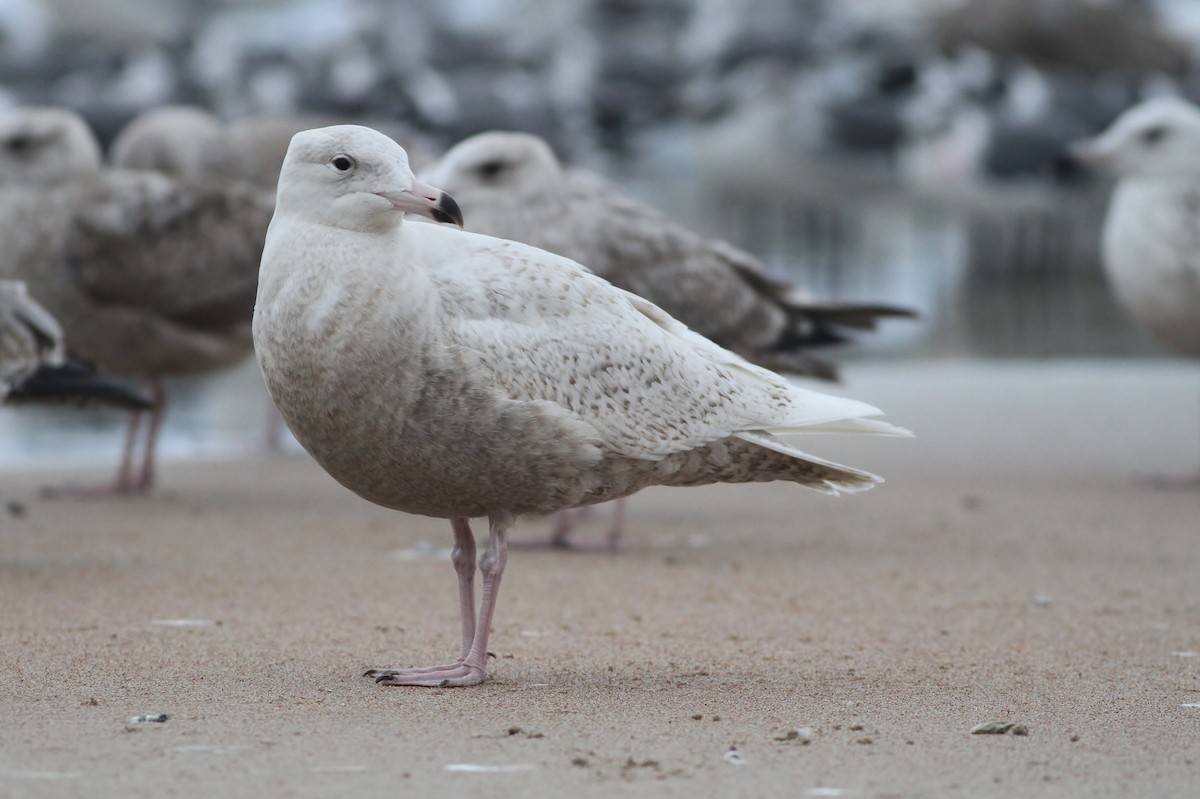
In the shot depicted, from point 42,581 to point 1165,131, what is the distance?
7.33m

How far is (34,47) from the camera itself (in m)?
40.8

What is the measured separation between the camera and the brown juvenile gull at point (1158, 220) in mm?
10312

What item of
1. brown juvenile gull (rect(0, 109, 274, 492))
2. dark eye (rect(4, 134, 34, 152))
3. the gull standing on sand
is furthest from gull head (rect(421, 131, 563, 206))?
the gull standing on sand

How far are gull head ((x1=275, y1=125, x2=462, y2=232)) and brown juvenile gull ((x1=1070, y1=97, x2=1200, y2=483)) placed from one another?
6.56 meters

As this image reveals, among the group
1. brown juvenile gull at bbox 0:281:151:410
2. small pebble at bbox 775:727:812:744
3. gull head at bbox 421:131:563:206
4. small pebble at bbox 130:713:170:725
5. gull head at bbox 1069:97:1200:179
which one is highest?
gull head at bbox 1069:97:1200:179

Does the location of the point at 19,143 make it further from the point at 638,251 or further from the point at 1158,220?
the point at 1158,220

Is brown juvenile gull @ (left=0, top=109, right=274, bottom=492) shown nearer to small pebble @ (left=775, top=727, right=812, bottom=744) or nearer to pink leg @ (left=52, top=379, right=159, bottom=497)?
pink leg @ (left=52, top=379, right=159, bottom=497)

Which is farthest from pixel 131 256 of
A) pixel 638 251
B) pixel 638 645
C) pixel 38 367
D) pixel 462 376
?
pixel 462 376

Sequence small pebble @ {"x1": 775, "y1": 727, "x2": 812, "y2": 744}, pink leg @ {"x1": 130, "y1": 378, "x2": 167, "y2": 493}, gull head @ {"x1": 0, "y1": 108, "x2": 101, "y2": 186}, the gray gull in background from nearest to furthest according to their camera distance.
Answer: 1. small pebble @ {"x1": 775, "y1": 727, "x2": 812, "y2": 744}
2. pink leg @ {"x1": 130, "y1": 378, "x2": 167, "y2": 493}
3. gull head @ {"x1": 0, "y1": 108, "x2": 101, "y2": 186}
4. the gray gull in background

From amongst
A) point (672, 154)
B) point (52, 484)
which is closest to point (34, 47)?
point (672, 154)

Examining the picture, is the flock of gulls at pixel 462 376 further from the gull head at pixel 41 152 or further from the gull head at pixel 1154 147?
the gull head at pixel 1154 147

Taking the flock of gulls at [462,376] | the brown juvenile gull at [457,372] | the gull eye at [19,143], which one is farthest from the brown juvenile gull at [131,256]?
the brown juvenile gull at [457,372]

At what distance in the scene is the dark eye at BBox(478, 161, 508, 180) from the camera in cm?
836

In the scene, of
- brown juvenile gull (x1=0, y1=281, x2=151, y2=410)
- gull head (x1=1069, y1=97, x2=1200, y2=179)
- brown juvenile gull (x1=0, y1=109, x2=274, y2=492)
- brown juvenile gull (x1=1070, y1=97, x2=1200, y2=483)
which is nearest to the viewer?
brown juvenile gull (x1=0, y1=281, x2=151, y2=410)
